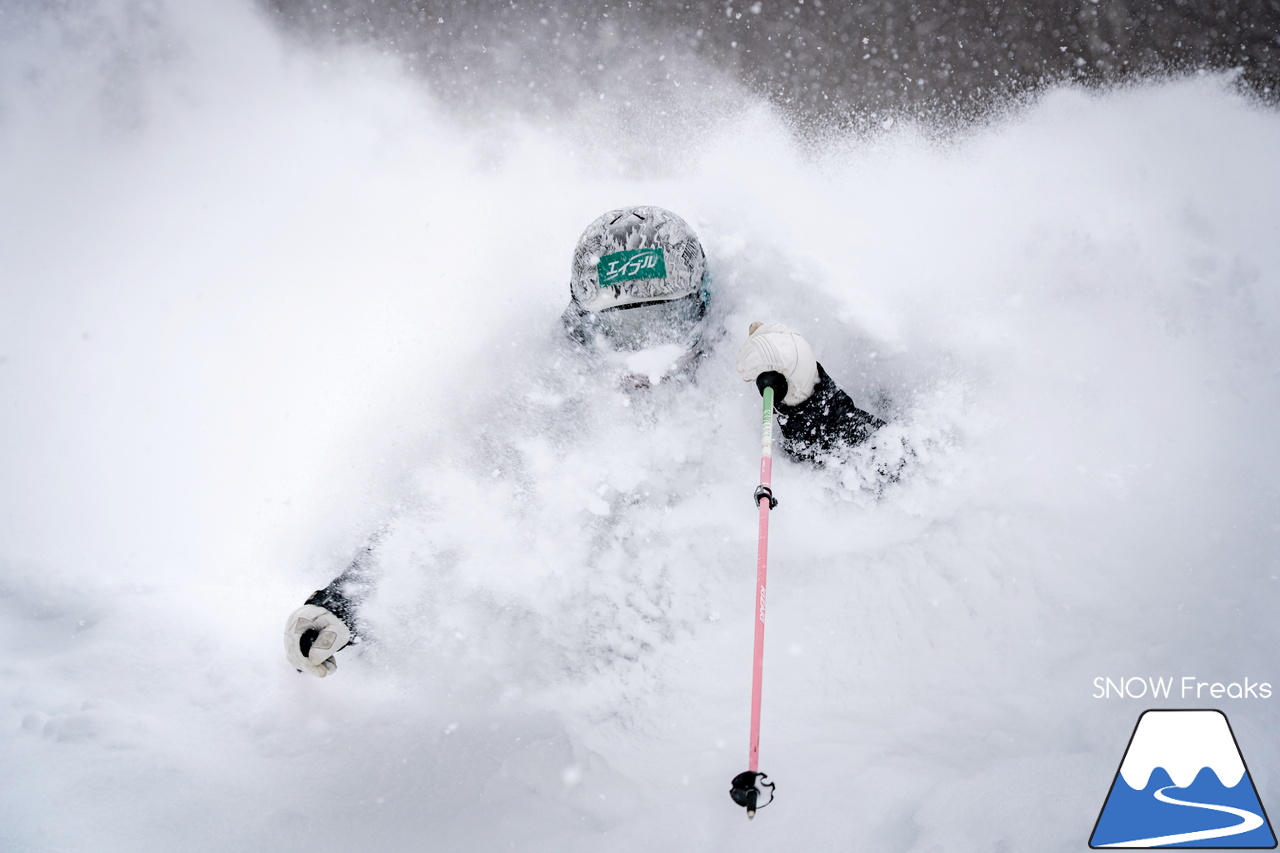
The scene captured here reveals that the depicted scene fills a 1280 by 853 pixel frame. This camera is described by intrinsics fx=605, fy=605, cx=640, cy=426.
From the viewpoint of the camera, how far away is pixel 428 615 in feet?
11.5

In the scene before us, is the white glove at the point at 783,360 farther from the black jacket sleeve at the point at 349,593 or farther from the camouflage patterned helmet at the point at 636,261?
the black jacket sleeve at the point at 349,593

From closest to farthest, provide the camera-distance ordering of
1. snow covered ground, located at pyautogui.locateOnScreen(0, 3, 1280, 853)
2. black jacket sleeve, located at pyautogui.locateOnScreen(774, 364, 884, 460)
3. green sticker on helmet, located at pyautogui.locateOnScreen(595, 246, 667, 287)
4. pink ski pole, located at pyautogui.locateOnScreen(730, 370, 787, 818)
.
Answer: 1. pink ski pole, located at pyautogui.locateOnScreen(730, 370, 787, 818)
2. green sticker on helmet, located at pyautogui.locateOnScreen(595, 246, 667, 287)
3. snow covered ground, located at pyautogui.locateOnScreen(0, 3, 1280, 853)
4. black jacket sleeve, located at pyautogui.locateOnScreen(774, 364, 884, 460)

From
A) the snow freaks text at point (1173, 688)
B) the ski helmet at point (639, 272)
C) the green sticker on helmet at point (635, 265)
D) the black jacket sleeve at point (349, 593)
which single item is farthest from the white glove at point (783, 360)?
the black jacket sleeve at point (349, 593)

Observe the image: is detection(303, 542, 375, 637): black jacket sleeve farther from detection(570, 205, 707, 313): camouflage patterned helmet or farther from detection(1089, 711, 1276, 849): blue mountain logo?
detection(1089, 711, 1276, 849): blue mountain logo

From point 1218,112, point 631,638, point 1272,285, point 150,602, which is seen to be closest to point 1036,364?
point 1272,285

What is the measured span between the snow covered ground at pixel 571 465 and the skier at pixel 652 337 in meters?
0.32

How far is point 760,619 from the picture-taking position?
2559 mm

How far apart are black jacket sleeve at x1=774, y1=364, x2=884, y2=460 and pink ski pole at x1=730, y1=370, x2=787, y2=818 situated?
0.70 feet

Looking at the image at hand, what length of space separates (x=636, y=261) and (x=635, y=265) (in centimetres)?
2

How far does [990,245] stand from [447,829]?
14.7 feet

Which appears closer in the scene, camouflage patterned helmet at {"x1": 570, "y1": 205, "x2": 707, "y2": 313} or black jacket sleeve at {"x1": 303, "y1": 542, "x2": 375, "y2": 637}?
camouflage patterned helmet at {"x1": 570, "y1": 205, "x2": 707, "y2": 313}

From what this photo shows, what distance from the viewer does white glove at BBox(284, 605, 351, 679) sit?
2932mm

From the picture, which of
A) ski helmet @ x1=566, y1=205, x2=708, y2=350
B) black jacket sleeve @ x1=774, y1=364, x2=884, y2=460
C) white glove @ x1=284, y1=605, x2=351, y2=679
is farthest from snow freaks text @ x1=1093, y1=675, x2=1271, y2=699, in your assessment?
white glove @ x1=284, y1=605, x2=351, y2=679

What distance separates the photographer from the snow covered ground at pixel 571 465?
3.00 metres
